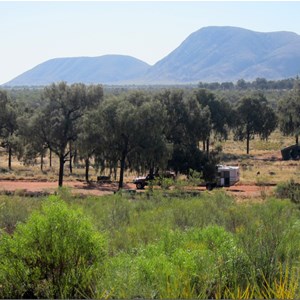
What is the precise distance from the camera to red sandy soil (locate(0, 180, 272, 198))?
41500 mm

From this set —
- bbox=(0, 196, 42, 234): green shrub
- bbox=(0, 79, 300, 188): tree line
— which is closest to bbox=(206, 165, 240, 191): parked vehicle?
bbox=(0, 79, 300, 188): tree line

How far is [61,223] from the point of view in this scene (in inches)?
512

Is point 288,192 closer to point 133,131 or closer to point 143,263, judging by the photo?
point 133,131

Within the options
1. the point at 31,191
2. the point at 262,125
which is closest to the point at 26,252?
the point at 31,191

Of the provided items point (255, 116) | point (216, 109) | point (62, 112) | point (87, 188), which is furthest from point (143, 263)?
point (255, 116)

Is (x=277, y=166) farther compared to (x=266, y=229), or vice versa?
Answer: (x=277, y=166)

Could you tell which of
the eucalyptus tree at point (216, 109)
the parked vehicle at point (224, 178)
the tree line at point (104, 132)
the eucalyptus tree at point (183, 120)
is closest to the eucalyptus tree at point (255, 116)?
the eucalyptus tree at point (216, 109)

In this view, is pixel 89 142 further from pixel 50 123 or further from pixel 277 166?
pixel 277 166

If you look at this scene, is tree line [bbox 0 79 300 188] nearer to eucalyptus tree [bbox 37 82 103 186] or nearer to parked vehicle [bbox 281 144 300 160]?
eucalyptus tree [bbox 37 82 103 186]

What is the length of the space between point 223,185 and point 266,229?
34574 millimetres

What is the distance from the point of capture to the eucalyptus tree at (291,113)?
67312mm

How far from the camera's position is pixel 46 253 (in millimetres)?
13031

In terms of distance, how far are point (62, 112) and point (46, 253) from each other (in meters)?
32.8

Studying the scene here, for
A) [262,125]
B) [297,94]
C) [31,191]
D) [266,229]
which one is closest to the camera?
[266,229]
